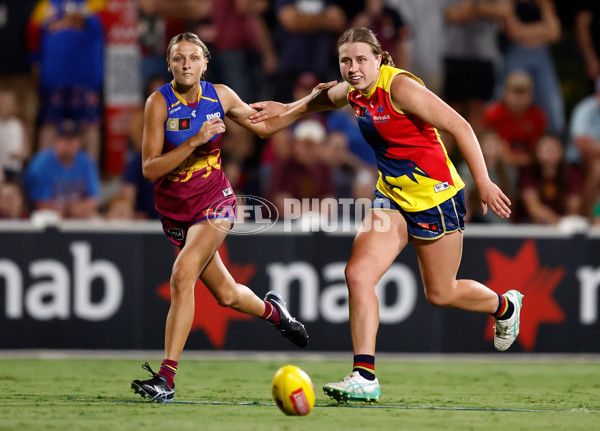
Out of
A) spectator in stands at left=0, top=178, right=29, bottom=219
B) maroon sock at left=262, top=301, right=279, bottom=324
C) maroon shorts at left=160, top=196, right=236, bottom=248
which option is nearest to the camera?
maroon shorts at left=160, top=196, right=236, bottom=248

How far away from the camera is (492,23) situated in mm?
11641

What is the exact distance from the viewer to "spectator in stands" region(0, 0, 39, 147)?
11516 mm

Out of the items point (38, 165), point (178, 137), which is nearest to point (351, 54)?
point (178, 137)

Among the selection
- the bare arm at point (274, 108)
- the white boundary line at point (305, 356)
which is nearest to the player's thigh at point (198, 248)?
the bare arm at point (274, 108)

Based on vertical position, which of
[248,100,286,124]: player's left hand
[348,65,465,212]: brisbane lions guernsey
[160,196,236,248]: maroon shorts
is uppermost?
[248,100,286,124]: player's left hand

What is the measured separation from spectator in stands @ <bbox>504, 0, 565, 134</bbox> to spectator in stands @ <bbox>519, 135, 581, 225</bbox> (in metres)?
1.01

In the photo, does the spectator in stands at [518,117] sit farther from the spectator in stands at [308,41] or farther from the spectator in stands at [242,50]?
the spectator in stands at [242,50]

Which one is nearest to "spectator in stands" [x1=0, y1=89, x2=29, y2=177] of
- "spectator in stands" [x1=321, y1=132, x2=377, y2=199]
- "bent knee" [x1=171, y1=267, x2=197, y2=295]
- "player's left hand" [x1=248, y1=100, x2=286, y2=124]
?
"spectator in stands" [x1=321, y1=132, x2=377, y2=199]

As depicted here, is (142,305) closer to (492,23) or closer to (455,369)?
(455,369)

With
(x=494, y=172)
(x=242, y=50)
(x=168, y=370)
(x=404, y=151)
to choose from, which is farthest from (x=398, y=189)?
(x=242, y=50)

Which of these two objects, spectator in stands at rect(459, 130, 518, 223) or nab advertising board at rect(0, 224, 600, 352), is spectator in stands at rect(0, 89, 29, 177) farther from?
spectator in stands at rect(459, 130, 518, 223)

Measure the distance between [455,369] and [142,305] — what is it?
2.97 metres

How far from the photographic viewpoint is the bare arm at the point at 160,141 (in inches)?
240

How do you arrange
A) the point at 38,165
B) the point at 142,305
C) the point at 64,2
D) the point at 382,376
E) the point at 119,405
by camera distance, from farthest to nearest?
the point at 64,2
the point at 38,165
the point at 142,305
the point at 382,376
the point at 119,405
